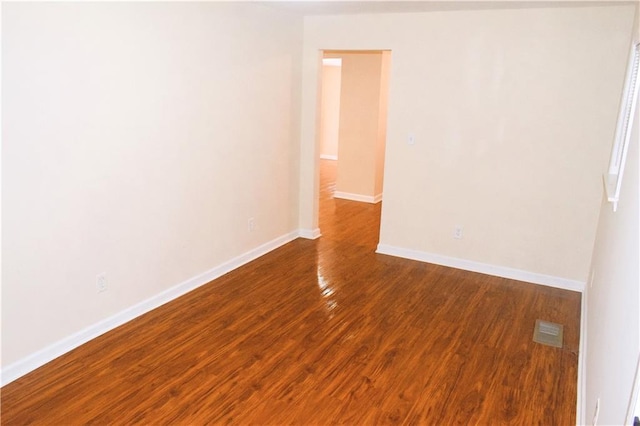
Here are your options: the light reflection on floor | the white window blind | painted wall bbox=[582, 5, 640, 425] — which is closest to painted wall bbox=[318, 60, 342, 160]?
the light reflection on floor

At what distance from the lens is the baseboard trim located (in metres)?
2.64

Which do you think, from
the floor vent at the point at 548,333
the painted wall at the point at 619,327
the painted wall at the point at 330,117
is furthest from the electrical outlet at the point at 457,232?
the painted wall at the point at 330,117

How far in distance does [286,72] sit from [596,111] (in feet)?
8.88

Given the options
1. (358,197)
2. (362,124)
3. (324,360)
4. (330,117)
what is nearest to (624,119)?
(324,360)

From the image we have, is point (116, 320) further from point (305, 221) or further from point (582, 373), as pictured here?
point (582, 373)

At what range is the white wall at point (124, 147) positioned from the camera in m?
2.52

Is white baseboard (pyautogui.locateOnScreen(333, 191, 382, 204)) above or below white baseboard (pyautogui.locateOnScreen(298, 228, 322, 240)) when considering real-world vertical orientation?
above

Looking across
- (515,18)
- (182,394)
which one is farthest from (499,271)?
(182,394)

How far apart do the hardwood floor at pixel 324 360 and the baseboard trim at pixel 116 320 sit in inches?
2.0

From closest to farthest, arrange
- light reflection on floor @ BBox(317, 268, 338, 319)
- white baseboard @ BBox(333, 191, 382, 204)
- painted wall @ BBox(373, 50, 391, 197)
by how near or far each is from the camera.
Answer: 1. light reflection on floor @ BBox(317, 268, 338, 319)
2. painted wall @ BBox(373, 50, 391, 197)
3. white baseboard @ BBox(333, 191, 382, 204)

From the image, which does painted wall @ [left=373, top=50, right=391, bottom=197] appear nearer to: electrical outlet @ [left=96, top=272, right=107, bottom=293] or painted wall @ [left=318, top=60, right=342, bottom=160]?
electrical outlet @ [left=96, top=272, right=107, bottom=293]

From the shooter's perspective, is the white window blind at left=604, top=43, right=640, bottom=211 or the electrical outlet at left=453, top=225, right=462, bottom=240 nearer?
the white window blind at left=604, top=43, right=640, bottom=211

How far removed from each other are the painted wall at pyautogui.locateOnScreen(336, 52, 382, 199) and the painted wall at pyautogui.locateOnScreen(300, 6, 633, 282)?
2.01 metres

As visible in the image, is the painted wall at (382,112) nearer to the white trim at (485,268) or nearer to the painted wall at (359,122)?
the painted wall at (359,122)
